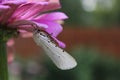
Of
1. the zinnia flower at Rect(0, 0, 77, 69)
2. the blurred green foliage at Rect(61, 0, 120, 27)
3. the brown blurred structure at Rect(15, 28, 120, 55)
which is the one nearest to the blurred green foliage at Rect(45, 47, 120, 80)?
the brown blurred structure at Rect(15, 28, 120, 55)

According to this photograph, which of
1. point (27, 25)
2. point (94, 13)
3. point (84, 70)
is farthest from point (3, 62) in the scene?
point (94, 13)

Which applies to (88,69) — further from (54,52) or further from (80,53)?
(54,52)

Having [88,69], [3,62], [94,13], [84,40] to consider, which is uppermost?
[3,62]

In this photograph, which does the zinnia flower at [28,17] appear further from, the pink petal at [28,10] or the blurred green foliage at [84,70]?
the blurred green foliage at [84,70]

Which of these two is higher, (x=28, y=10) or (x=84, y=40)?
(x=28, y=10)

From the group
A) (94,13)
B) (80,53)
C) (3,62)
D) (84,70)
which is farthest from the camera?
(94,13)

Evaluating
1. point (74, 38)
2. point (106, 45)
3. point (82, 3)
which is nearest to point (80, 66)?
point (106, 45)

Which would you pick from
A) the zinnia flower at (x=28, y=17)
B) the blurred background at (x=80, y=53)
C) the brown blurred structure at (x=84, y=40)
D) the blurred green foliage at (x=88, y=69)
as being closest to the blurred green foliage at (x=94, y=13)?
the blurred background at (x=80, y=53)
